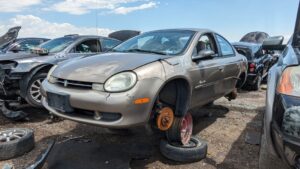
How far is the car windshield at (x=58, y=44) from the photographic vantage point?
5701mm

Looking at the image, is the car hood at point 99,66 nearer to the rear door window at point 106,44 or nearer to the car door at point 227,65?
the car door at point 227,65

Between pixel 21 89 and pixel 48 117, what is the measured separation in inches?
27.2

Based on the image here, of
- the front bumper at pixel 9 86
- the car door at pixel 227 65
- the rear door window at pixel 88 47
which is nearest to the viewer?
the car door at pixel 227 65

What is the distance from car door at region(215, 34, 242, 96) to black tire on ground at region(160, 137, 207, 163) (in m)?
1.36

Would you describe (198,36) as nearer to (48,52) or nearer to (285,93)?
(285,93)

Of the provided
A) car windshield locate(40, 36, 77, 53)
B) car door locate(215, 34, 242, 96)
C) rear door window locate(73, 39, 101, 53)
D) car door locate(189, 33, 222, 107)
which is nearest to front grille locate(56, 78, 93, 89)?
car door locate(189, 33, 222, 107)

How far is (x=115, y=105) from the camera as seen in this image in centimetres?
278

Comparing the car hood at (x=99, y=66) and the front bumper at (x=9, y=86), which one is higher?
the car hood at (x=99, y=66)

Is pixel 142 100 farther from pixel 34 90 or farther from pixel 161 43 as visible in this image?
pixel 34 90

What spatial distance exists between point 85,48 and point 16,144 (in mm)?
3123

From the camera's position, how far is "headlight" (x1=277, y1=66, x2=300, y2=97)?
6.29ft

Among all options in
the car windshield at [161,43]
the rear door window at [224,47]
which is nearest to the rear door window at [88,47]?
the car windshield at [161,43]

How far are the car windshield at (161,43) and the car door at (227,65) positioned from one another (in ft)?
2.53

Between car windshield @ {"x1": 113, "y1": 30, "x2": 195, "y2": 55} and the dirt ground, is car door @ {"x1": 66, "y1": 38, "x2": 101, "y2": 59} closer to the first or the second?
the dirt ground
